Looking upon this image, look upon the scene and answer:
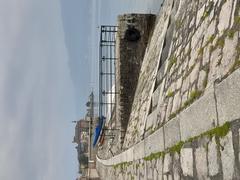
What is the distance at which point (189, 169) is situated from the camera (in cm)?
446

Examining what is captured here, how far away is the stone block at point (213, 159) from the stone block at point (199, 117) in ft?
0.53

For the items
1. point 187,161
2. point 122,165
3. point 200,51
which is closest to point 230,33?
point 200,51

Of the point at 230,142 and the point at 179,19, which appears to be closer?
the point at 230,142

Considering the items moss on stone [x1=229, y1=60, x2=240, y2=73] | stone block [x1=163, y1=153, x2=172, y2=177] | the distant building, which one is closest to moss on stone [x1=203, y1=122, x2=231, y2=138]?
moss on stone [x1=229, y1=60, x2=240, y2=73]

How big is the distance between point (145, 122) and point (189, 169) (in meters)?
3.96

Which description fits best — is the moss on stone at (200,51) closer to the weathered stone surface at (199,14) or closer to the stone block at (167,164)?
the weathered stone surface at (199,14)

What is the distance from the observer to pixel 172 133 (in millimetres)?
5047

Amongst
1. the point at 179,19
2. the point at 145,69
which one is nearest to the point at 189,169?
the point at 179,19

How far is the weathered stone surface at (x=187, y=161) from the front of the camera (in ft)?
14.4

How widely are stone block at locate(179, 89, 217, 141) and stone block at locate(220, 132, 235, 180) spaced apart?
0.28 m

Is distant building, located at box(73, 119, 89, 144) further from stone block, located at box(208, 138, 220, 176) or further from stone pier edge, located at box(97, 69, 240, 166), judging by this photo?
stone block, located at box(208, 138, 220, 176)

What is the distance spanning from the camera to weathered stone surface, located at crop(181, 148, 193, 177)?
4.39m

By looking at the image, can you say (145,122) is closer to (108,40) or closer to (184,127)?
(184,127)

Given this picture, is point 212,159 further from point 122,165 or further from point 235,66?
point 122,165
